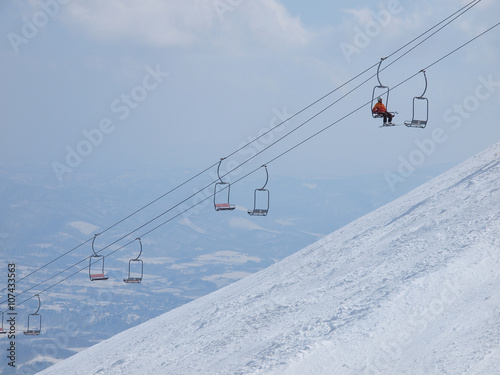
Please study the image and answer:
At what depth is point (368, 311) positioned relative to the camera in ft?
79.0

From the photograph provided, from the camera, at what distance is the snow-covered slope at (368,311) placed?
20484 mm

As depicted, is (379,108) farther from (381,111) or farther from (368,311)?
(368,311)

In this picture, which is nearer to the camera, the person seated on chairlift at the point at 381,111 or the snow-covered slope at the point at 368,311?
the snow-covered slope at the point at 368,311

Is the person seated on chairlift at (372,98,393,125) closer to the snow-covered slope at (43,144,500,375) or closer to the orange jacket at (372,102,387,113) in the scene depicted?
the orange jacket at (372,102,387,113)

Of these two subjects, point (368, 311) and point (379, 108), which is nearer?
point (379, 108)

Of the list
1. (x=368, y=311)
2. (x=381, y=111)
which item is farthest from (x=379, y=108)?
(x=368, y=311)

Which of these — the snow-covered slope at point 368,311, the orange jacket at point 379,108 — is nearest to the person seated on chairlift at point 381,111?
the orange jacket at point 379,108

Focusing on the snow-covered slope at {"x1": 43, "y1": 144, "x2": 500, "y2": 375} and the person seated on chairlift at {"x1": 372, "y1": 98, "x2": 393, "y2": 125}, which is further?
the person seated on chairlift at {"x1": 372, "y1": 98, "x2": 393, "y2": 125}

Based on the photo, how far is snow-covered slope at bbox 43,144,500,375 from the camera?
20484mm

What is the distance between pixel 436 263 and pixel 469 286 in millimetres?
3072

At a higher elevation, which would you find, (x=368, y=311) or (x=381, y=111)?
(x=381, y=111)

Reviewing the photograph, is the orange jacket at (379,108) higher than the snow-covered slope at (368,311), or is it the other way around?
the orange jacket at (379,108)

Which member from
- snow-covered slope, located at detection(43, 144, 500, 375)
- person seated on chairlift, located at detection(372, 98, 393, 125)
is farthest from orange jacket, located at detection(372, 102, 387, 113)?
snow-covered slope, located at detection(43, 144, 500, 375)

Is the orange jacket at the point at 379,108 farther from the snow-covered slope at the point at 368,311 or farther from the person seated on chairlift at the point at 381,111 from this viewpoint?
the snow-covered slope at the point at 368,311
